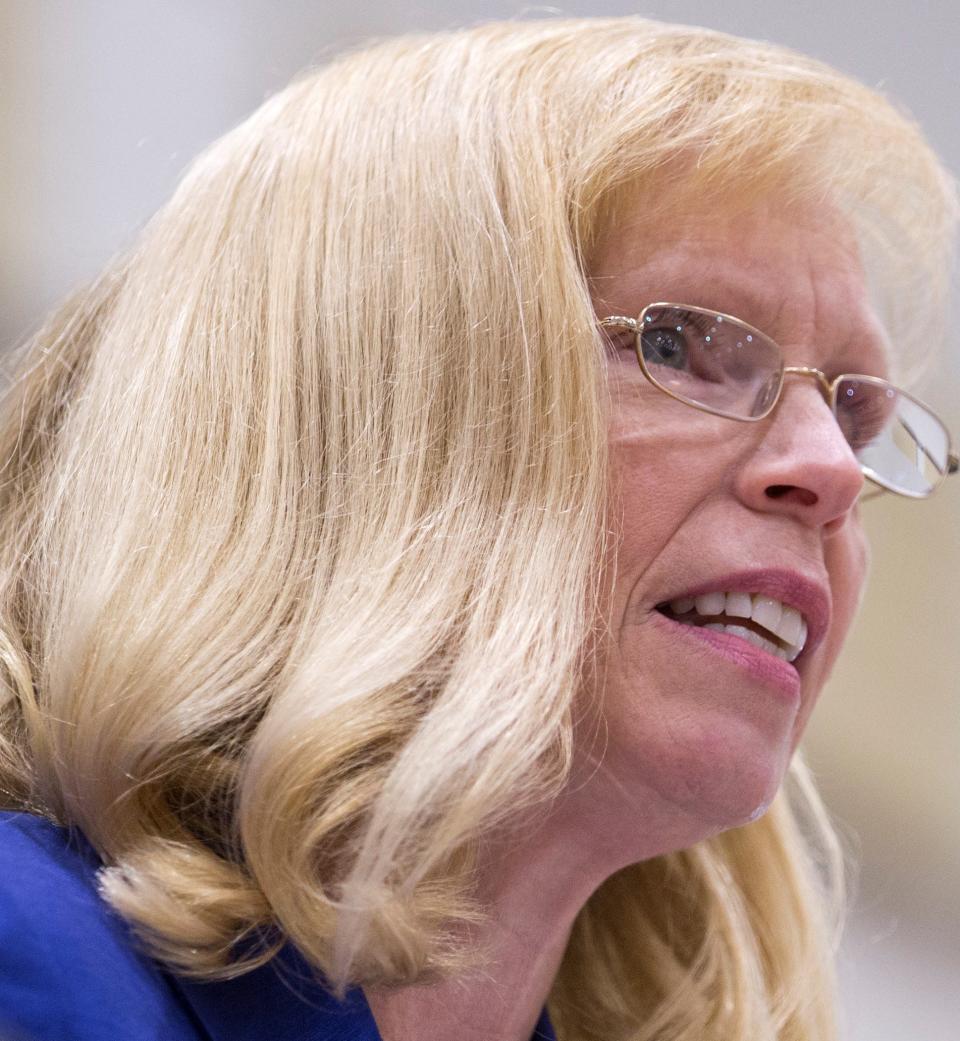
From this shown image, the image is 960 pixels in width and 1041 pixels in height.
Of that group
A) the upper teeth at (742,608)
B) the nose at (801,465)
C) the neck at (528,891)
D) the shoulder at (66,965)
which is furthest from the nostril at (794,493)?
the shoulder at (66,965)

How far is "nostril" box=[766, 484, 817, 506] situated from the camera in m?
1.24

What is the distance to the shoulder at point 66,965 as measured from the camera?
942 mm

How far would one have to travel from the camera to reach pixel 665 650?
1.18 m

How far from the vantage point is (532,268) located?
1189 mm

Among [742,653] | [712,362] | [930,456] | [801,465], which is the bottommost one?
[930,456]

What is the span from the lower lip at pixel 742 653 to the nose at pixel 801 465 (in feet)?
0.44

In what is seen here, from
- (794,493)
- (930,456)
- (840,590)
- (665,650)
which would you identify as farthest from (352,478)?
(930,456)

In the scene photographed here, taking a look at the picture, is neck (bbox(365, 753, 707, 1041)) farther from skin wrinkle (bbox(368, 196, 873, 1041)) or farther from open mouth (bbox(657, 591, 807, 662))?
open mouth (bbox(657, 591, 807, 662))

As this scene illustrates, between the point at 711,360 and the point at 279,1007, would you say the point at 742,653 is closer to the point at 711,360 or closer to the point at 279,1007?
the point at 711,360

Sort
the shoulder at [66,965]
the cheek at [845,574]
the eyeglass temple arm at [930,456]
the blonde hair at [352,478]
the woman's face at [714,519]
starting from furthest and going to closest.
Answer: the eyeglass temple arm at [930,456] < the cheek at [845,574] < the woman's face at [714,519] < the blonde hair at [352,478] < the shoulder at [66,965]

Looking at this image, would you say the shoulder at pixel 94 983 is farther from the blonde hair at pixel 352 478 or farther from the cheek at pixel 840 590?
the cheek at pixel 840 590

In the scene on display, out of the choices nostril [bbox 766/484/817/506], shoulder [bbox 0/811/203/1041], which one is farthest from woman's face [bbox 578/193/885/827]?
shoulder [bbox 0/811/203/1041]

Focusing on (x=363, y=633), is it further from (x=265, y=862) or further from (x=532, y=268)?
(x=532, y=268)

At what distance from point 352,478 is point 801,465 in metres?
0.44
